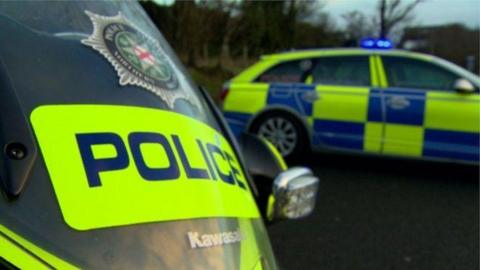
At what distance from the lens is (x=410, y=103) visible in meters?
6.57

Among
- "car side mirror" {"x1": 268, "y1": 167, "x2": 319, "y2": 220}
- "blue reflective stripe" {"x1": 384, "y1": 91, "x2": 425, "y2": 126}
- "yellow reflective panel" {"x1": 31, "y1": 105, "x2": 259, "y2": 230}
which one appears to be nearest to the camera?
"yellow reflective panel" {"x1": 31, "y1": 105, "x2": 259, "y2": 230}

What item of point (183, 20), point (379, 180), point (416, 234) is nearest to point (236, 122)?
point (379, 180)

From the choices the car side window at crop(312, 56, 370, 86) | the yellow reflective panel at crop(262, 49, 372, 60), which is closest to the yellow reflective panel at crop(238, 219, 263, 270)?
the car side window at crop(312, 56, 370, 86)

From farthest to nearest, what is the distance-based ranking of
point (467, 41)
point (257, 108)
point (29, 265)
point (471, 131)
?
point (467, 41)
point (257, 108)
point (471, 131)
point (29, 265)

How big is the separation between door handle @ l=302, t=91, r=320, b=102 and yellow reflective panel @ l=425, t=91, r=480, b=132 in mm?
1251

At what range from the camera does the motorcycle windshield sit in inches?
45.9

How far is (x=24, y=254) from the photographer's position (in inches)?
43.0

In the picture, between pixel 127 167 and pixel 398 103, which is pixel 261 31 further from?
pixel 127 167

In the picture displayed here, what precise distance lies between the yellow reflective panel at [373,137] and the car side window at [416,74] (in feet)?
1.57

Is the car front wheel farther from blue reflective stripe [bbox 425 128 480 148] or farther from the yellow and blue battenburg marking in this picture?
blue reflective stripe [bbox 425 128 480 148]

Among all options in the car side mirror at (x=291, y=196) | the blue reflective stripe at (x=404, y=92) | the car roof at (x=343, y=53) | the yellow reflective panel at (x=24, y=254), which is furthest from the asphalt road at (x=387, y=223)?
the yellow reflective panel at (x=24, y=254)

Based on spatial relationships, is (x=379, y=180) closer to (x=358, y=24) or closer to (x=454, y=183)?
(x=454, y=183)

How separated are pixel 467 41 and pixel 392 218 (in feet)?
90.6

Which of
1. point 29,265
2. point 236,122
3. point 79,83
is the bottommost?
point 236,122
